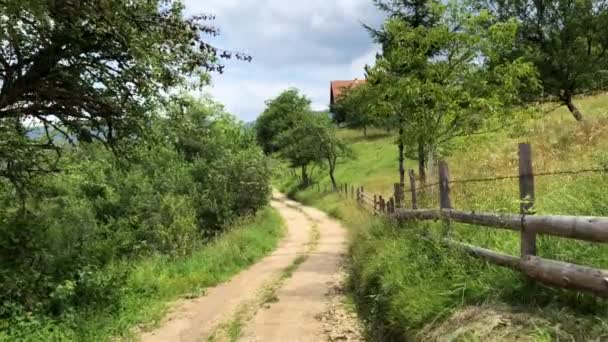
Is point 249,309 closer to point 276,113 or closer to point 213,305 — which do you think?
point 213,305

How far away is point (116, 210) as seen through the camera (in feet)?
90.5

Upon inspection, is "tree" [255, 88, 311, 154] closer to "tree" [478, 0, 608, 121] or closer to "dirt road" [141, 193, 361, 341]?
"tree" [478, 0, 608, 121]

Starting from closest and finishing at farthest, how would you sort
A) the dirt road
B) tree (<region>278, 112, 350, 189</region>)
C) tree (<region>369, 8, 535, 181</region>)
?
the dirt road < tree (<region>369, 8, 535, 181</region>) < tree (<region>278, 112, 350, 189</region>)

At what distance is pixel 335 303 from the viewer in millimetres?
10164

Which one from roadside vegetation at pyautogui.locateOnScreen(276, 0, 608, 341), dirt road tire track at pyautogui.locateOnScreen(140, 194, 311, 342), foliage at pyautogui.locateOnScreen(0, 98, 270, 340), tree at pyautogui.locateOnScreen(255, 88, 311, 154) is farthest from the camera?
tree at pyautogui.locateOnScreen(255, 88, 311, 154)

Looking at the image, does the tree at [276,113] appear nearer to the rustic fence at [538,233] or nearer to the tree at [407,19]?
the tree at [407,19]

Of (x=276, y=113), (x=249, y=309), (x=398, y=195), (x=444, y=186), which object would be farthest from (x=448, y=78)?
(x=276, y=113)

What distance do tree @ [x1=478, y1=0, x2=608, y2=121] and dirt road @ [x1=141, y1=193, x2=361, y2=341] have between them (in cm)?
1393

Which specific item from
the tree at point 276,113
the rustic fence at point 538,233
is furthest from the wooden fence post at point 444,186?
the tree at point 276,113

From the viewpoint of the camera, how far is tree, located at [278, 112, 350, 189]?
49.8 metres

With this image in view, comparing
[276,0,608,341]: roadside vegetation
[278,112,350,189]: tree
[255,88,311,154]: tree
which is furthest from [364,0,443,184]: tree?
[255,88,311,154]: tree

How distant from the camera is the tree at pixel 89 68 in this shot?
27.3ft

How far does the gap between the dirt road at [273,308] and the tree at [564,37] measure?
13926 millimetres

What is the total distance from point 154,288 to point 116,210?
55.5ft
